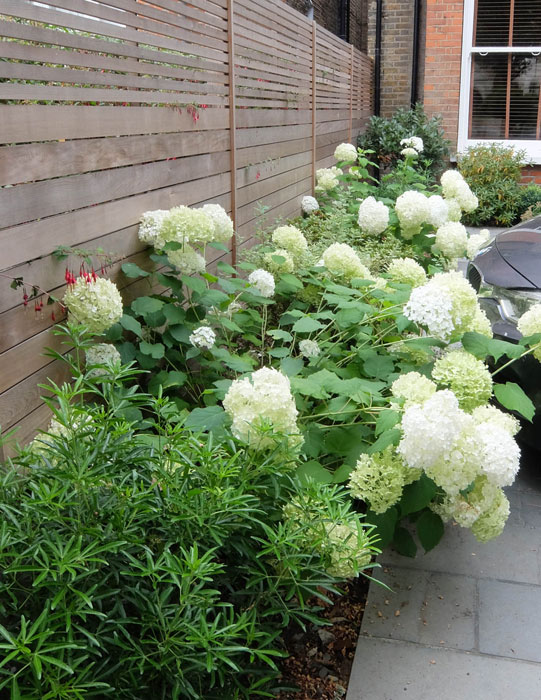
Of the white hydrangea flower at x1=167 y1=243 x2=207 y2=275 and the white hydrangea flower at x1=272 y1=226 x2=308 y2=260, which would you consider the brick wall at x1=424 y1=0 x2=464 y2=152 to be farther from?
the white hydrangea flower at x1=167 y1=243 x2=207 y2=275

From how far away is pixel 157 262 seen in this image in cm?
330

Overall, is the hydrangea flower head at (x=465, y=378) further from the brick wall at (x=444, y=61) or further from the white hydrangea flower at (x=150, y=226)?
the brick wall at (x=444, y=61)

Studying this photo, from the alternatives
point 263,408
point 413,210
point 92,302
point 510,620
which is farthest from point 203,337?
point 413,210

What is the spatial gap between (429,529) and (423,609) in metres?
0.32

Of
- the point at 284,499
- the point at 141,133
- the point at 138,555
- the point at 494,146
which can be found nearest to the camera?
the point at 138,555

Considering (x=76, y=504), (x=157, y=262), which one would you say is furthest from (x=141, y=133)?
(x=76, y=504)

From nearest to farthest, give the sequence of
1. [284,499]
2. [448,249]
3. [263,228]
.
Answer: [284,499]
[448,249]
[263,228]

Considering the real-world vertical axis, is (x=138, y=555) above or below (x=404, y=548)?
above

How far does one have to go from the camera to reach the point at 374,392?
2.63 m

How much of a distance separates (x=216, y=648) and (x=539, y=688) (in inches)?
49.7

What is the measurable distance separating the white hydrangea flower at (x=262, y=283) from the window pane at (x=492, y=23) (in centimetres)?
981

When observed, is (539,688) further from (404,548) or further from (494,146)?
(494,146)

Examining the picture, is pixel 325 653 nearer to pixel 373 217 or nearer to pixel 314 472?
pixel 314 472

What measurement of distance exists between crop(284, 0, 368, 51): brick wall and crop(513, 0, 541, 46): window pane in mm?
3364
